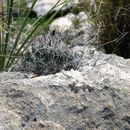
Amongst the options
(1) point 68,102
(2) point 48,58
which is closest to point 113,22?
(2) point 48,58

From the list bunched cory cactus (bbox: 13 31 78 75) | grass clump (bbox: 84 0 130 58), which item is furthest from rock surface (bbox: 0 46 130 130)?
grass clump (bbox: 84 0 130 58)

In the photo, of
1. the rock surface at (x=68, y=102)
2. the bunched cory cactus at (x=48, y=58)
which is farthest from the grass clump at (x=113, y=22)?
the rock surface at (x=68, y=102)

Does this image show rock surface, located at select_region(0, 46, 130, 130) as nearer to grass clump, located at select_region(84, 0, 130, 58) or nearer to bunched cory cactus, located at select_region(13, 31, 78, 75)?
bunched cory cactus, located at select_region(13, 31, 78, 75)

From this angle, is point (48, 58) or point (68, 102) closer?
point (68, 102)

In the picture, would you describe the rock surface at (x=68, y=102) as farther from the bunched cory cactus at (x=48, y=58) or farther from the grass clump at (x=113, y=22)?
the grass clump at (x=113, y=22)

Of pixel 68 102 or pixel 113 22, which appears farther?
pixel 113 22

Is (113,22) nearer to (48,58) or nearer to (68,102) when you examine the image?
(48,58)

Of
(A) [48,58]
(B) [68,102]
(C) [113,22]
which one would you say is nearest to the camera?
(B) [68,102]

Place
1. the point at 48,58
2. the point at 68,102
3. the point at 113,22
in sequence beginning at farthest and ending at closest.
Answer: the point at 113,22 → the point at 48,58 → the point at 68,102
